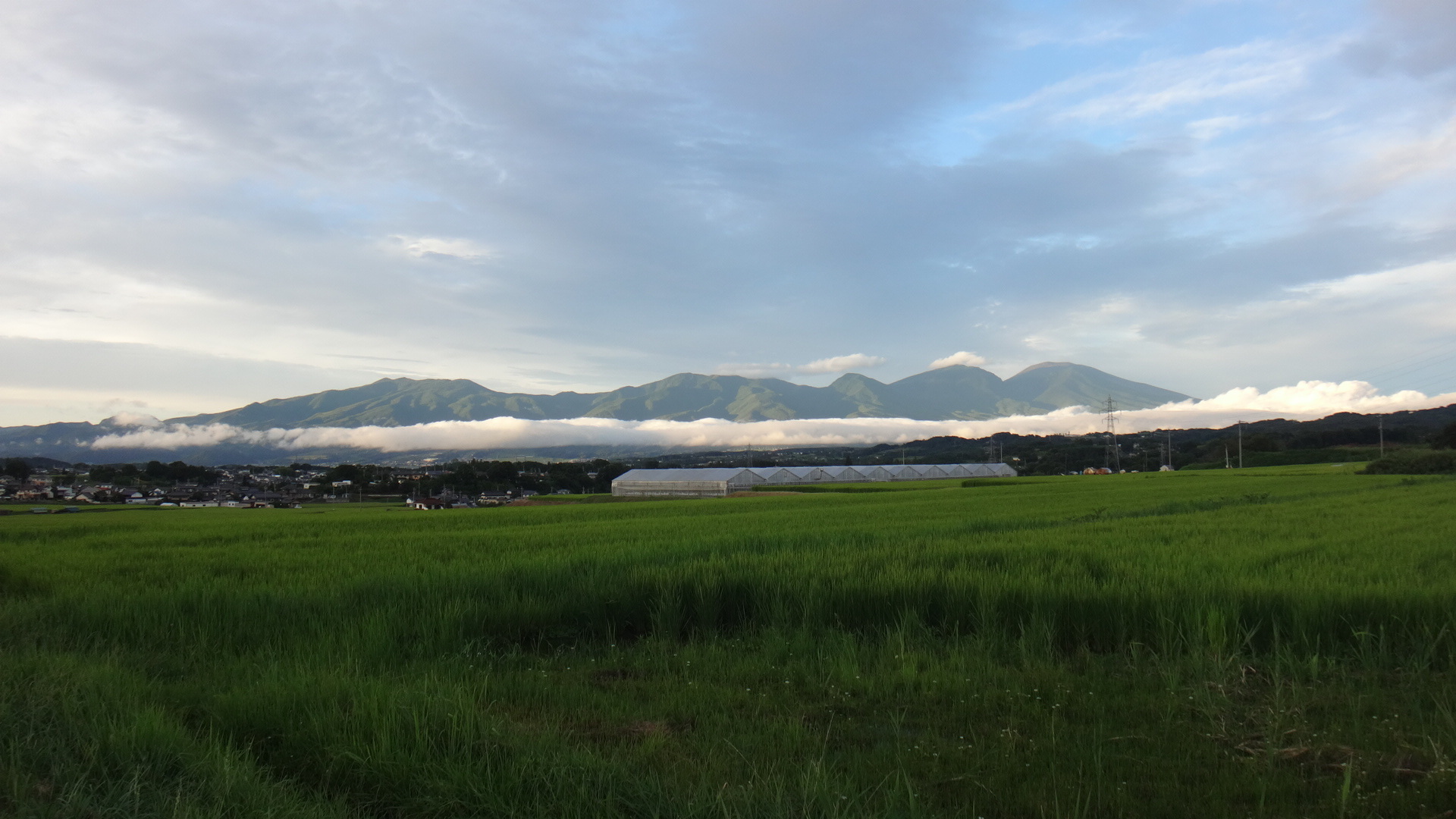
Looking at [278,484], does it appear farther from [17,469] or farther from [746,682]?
[746,682]

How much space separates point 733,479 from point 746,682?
63.9 m

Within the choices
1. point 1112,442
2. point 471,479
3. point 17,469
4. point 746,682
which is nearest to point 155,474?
point 17,469

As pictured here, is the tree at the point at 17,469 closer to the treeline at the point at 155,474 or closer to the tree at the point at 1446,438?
the treeline at the point at 155,474

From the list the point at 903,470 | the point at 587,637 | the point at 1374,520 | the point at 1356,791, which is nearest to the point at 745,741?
the point at 1356,791

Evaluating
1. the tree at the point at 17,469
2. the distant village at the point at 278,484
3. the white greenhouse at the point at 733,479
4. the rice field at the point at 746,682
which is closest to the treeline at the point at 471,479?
the distant village at the point at 278,484

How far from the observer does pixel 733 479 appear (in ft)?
227

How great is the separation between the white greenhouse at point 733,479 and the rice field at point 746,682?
5579 cm

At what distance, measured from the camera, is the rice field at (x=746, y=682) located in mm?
3279

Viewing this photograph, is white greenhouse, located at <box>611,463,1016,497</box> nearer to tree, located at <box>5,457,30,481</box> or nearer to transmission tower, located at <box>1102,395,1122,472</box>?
transmission tower, located at <box>1102,395,1122,472</box>

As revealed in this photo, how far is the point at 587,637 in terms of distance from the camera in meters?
7.21

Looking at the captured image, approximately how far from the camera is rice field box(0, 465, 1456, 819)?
3279 mm

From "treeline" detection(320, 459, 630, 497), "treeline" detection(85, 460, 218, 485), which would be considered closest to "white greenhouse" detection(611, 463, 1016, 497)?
"treeline" detection(320, 459, 630, 497)

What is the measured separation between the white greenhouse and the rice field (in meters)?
55.8

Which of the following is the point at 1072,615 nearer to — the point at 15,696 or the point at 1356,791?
the point at 1356,791
